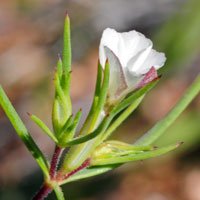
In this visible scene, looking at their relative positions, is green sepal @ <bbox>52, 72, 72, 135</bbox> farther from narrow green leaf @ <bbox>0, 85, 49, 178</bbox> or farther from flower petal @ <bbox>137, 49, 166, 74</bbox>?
flower petal @ <bbox>137, 49, 166, 74</bbox>

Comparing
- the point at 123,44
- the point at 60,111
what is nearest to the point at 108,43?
the point at 123,44

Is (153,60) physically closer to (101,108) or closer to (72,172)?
(101,108)

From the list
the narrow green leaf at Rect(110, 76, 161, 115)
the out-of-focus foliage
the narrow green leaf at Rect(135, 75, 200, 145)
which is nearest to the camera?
the narrow green leaf at Rect(110, 76, 161, 115)

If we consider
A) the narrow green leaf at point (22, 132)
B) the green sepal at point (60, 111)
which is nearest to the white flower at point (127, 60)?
the green sepal at point (60, 111)

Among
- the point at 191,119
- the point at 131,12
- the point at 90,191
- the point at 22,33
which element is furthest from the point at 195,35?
the point at 22,33

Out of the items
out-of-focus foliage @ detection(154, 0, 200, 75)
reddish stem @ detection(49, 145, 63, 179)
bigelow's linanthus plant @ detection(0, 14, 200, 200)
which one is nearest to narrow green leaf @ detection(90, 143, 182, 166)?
bigelow's linanthus plant @ detection(0, 14, 200, 200)

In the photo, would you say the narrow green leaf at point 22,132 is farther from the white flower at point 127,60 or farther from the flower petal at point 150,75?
the flower petal at point 150,75

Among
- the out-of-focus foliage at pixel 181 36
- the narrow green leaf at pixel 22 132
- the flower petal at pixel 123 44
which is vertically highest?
the flower petal at pixel 123 44

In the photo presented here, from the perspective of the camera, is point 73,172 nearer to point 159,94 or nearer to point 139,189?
point 139,189
